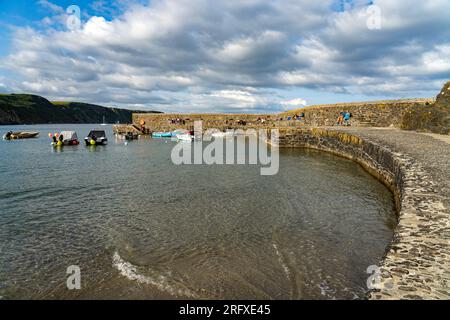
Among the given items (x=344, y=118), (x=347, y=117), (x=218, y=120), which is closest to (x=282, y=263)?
(x=347, y=117)

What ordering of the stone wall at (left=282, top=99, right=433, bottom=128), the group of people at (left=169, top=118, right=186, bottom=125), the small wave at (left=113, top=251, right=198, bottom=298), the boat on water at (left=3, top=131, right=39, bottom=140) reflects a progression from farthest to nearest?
the group of people at (left=169, top=118, right=186, bottom=125), the boat on water at (left=3, top=131, right=39, bottom=140), the stone wall at (left=282, top=99, right=433, bottom=128), the small wave at (left=113, top=251, right=198, bottom=298)

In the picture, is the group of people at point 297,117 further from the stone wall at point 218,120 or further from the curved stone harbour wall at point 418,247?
the curved stone harbour wall at point 418,247

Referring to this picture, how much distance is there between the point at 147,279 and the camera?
6.37m

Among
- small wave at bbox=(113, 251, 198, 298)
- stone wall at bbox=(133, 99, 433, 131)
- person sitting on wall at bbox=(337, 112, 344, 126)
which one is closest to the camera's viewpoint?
small wave at bbox=(113, 251, 198, 298)

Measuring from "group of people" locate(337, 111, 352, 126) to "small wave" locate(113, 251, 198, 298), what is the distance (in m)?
38.5

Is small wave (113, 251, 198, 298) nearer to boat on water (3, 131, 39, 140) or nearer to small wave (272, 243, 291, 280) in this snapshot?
small wave (272, 243, 291, 280)

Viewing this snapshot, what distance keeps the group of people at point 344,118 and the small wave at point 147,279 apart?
38.5 m

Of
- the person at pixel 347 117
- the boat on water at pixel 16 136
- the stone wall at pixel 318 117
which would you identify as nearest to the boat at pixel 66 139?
the boat on water at pixel 16 136

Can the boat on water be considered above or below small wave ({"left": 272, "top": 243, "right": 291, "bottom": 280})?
above

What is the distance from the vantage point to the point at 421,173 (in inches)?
393

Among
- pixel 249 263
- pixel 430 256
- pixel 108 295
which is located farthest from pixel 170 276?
pixel 430 256

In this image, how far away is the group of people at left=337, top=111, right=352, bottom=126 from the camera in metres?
39.3

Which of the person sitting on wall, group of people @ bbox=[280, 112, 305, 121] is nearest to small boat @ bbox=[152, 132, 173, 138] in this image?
group of people @ bbox=[280, 112, 305, 121]

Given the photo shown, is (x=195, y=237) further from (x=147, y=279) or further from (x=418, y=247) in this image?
(x=418, y=247)
